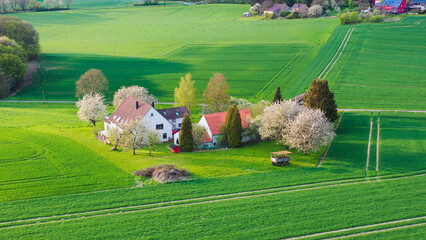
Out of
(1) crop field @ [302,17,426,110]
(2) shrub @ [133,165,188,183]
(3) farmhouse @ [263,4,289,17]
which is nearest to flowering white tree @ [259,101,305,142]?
(2) shrub @ [133,165,188,183]

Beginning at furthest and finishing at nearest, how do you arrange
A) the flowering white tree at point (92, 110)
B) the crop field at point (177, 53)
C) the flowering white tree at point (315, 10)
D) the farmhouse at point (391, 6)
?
the flowering white tree at point (315, 10)
the farmhouse at point (391, 6)
the crop field at point (177, 53)
the flowering white tree at point (92, 110)

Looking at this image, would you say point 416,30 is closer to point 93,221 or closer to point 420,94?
point 420,94

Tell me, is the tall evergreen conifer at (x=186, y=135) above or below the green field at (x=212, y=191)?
above

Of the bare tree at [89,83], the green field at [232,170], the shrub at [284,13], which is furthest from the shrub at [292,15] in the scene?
the bare tree at [89,83]

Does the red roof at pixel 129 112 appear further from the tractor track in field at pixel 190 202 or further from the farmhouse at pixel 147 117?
the tractor track in field at pixel 190 202

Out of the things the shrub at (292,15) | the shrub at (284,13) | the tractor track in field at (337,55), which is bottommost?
the tractor track in field at (337,55)

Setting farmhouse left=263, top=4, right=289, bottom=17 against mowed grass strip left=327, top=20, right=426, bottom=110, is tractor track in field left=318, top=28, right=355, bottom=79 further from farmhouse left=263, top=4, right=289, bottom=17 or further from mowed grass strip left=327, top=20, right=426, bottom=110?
farmhouse left=263, top=4, right=289, bottom=17

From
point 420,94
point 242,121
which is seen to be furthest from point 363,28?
point 242,121
